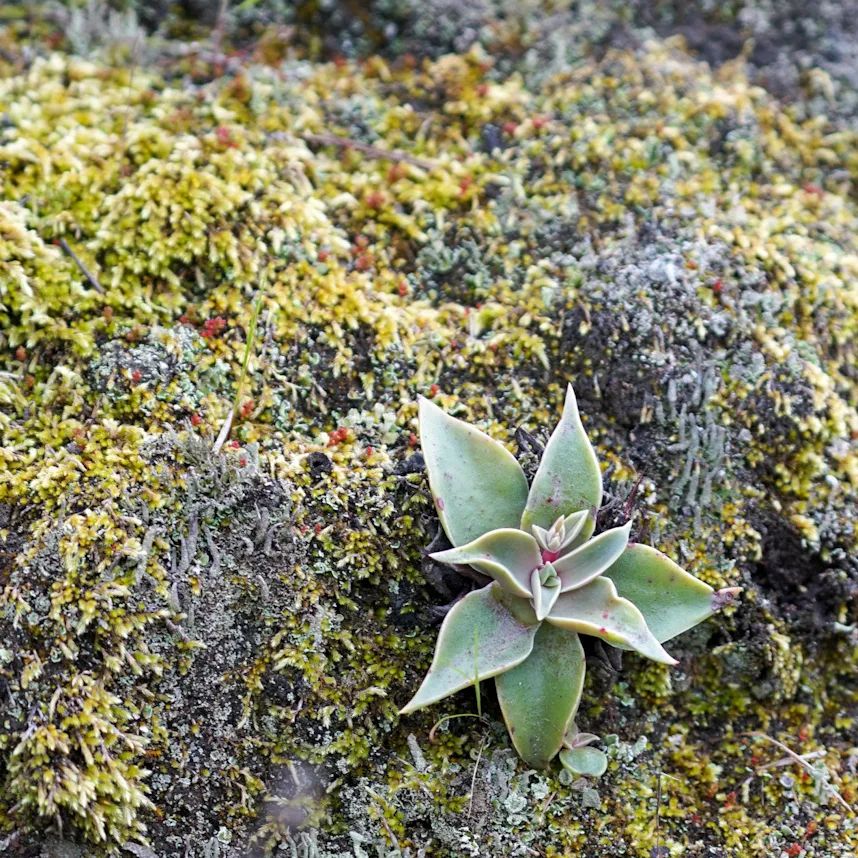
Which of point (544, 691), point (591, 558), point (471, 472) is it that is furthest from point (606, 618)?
point (471, 472)

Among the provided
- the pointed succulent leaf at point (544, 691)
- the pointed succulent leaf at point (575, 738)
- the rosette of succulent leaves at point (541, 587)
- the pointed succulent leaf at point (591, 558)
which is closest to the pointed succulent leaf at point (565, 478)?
the rosette of succulent leaves at point (541, 587)

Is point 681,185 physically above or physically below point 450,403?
above

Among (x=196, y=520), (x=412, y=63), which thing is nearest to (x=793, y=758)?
(x=196, y=520)

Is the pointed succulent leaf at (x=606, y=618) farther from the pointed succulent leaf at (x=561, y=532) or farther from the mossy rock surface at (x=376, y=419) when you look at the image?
the mossy rock surface at (x=376, y=419)

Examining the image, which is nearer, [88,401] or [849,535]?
[88,401]

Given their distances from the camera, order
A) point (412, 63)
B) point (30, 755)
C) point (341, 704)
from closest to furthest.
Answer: point (30, 755) → point (341, 704) → point (412, 63)

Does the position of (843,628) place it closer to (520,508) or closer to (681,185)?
(520,508)

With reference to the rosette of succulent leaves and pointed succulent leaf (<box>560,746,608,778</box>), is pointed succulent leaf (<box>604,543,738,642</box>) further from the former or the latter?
pointed succulent leaf (<box>560,746,608,778</box>)
